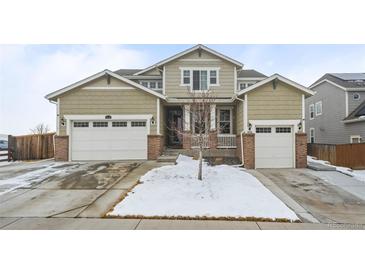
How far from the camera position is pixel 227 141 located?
14031mm

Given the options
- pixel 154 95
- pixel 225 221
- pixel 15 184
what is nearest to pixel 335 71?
pixel 154 95

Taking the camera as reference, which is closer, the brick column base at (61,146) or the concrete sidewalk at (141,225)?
the concrete sidewalk at (141,225)

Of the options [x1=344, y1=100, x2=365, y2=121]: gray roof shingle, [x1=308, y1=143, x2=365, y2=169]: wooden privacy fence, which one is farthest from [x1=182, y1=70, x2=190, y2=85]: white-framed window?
[x1=344, y1=100, x2=365, y2=121]: gray roof shingle

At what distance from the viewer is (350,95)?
1728 centimetres

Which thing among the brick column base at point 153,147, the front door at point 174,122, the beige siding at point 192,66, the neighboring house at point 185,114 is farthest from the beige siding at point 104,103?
the front door at point 174,122

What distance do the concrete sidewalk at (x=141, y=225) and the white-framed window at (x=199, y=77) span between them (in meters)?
11.3

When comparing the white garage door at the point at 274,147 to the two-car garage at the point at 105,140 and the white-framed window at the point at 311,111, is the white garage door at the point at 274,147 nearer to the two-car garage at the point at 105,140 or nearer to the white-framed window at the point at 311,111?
the two-car garage at the point at 105,140

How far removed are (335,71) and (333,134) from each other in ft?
23.7

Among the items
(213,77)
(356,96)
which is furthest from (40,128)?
(356,96)

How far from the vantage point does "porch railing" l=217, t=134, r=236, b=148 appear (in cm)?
1391

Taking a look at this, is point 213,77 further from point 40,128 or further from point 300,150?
point 40,128

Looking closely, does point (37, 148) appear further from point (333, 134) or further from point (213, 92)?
point (333, 134)

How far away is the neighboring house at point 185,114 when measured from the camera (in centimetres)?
1138

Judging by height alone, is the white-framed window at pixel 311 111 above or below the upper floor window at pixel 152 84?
below
